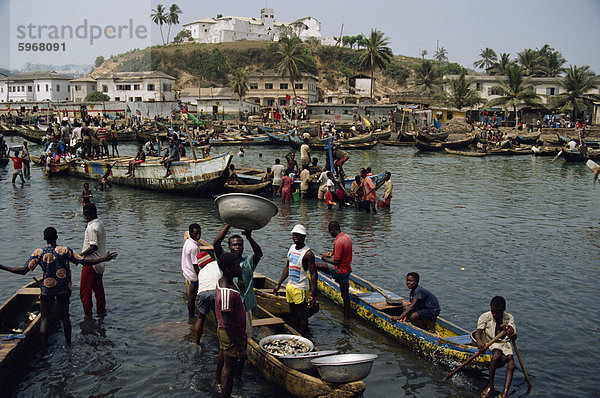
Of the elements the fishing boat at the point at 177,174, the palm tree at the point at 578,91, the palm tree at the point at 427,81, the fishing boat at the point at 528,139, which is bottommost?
the fishing boat at the point at 177,174

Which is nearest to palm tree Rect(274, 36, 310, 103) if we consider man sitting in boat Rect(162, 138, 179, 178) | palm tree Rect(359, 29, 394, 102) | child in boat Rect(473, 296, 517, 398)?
palm tree Rect(359, 29, 394, 102)

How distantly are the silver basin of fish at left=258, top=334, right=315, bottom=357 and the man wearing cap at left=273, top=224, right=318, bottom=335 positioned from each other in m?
0.60

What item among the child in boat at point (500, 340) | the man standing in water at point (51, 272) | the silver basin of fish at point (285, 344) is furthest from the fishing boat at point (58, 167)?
the child in boat at point (500, 340)

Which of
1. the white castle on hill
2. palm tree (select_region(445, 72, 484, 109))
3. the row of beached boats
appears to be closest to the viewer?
the row of beached boats

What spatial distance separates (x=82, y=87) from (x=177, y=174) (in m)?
68.2

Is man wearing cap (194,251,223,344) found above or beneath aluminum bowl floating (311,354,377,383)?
above

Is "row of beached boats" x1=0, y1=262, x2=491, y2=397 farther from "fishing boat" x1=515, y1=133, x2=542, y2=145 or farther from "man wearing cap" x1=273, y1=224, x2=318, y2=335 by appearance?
"fishing boat" x1=515, y1=133, x2=542, y2=145

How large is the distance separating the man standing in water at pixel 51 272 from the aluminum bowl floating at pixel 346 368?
365 centimetres

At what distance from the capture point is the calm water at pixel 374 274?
7395 mm

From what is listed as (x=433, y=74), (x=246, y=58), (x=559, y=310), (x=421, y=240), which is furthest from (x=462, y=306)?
(x=246, y=58)

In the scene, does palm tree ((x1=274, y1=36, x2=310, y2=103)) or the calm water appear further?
palm tree ((x1=274, y1=36, x2=310, y2=103))

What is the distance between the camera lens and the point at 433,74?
292ft

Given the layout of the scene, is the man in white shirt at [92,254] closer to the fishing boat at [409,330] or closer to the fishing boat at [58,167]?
the fishing boat at [409,330]

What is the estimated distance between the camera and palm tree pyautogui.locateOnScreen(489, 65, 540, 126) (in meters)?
57.2
